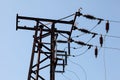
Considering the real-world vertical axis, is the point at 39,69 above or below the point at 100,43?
below

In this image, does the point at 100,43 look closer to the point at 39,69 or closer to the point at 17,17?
the point at 39,69

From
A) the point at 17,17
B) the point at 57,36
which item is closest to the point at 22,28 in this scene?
the point at 17,17

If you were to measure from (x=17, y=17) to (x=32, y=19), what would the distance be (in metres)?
0.68

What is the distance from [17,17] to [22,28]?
601 millimetres

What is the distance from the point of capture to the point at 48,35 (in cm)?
1606

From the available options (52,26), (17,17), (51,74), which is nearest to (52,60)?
(51,74)

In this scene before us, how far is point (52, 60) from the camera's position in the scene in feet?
49.4

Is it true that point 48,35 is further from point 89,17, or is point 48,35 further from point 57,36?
point 89,17

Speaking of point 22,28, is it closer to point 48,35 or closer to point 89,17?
point 48,35

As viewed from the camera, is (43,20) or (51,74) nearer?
(51,74)

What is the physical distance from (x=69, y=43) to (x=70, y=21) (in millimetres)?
1020

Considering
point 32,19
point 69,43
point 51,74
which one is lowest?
point 51,74

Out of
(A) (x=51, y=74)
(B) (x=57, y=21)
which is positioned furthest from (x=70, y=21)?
(A) (x=51, y=74)

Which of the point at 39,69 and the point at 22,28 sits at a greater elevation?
the point at 22,28
